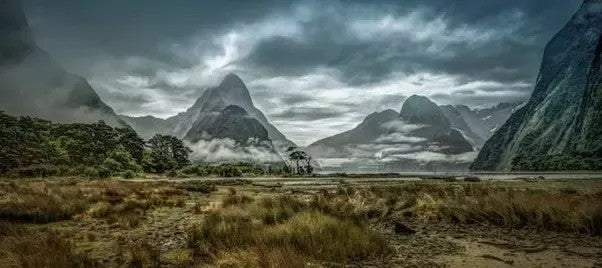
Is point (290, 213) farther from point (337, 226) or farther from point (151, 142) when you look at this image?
point (151, 142)

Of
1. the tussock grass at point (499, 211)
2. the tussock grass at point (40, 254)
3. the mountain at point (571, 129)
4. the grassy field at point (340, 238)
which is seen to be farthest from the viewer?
the mountain at point (571, 129)

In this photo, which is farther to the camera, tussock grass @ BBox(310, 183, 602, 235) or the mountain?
the mountain

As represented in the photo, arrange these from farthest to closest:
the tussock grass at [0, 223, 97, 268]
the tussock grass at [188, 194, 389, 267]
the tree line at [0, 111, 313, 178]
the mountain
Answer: the mountain
the tree line at [0, 111, 313, 178]
the tussock grass at [188, 194, 389, 267]
the tussock grass at [0, 223, 97, 268]

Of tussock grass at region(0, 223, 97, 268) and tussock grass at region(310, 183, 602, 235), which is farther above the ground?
tussock grass at region(0, 223, 97, 268)

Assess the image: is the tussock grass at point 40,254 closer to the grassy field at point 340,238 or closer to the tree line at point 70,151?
the grassy field at point 340,238

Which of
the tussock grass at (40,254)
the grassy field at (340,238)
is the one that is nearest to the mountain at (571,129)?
the grassy field at (340,238)

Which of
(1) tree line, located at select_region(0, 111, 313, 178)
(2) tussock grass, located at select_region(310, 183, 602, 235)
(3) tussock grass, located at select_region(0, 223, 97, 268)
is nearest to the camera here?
(3) tussock grass, located at select_region(0, 223, 97, 268)

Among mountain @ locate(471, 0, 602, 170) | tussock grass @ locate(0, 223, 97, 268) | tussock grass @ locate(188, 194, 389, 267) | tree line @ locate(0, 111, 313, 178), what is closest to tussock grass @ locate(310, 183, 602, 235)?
tussock grass @ locate(188, 194, 389, 267)

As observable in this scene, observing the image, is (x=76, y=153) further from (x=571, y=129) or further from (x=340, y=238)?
(x=571, y=129)

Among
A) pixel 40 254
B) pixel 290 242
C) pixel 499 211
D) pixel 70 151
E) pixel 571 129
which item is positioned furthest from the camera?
pixel 571 129

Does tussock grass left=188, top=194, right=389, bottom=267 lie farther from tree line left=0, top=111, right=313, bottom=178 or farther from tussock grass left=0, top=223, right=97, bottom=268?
tree line left=0, top=111, right=313, bottom=178

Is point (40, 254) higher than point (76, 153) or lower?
lower

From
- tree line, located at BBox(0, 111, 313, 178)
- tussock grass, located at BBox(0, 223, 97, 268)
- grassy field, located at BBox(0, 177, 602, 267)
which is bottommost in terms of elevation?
grassy field, located at BBox(0, 177, 602, 267)

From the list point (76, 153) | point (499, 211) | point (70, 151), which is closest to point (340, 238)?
point (499, 211)
